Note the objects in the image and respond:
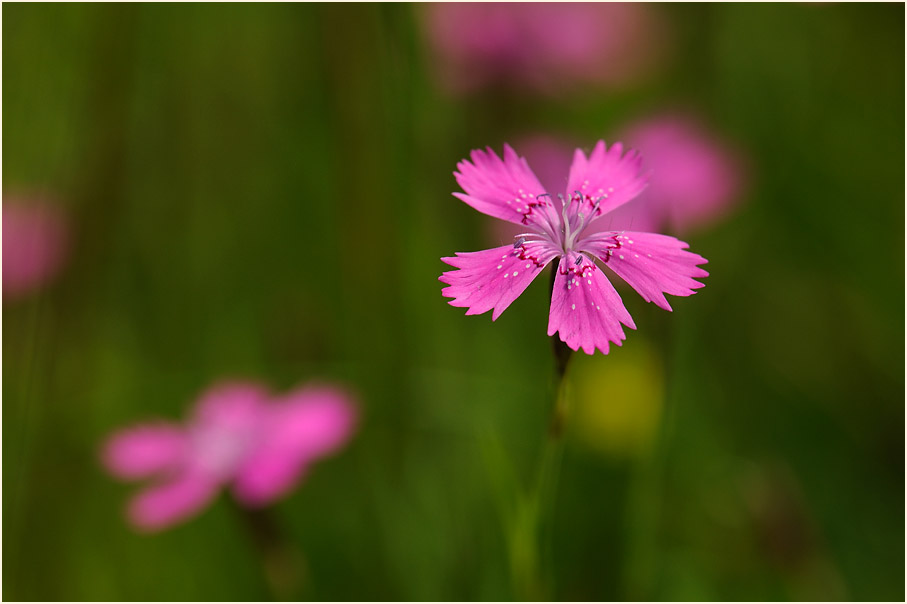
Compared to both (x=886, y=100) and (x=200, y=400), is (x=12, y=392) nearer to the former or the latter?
(x=200, y=400)

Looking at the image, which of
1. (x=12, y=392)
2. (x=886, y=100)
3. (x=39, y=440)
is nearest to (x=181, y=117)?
(x=12, y=392)

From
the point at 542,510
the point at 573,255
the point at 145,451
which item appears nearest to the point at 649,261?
the point at 573,255

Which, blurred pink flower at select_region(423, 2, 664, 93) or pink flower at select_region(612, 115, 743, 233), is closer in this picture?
pink flower at select_region(612, 115, 743, 233)

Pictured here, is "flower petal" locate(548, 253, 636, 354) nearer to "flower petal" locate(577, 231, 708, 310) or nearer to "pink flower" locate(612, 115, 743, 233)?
"flower petal" locate(577, 231, 708, 310)

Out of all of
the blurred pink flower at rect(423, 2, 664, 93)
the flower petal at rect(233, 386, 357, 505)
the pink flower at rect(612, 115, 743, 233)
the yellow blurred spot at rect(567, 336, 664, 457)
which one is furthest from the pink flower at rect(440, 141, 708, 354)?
the blurred pink flower at rect(423, 2, 664, 93)

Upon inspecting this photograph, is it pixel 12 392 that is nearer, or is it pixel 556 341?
pixel 556 341

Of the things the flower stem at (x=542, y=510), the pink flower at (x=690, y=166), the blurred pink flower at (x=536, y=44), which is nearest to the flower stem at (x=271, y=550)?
the flower stem at (x=542, y=510)

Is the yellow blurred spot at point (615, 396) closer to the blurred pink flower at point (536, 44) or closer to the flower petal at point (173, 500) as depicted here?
the flower petal at point (173, 500)
